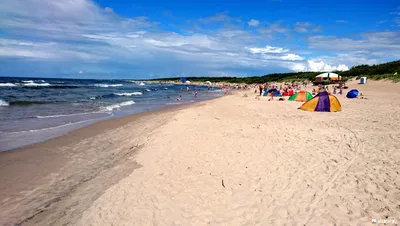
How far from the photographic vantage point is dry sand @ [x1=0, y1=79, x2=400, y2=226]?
425 centimetres

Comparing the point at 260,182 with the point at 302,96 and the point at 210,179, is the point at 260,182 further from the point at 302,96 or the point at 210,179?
the point at 302,96

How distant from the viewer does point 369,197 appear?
4.47m

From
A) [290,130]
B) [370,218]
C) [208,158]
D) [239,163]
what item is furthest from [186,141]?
[370,218]

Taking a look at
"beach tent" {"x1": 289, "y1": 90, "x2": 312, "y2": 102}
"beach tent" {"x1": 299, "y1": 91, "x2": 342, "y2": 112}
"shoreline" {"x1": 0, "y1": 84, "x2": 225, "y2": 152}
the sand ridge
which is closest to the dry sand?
the sand ridge

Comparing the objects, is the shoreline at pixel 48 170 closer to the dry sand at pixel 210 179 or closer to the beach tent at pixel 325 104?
the dry sand at pixel 210 179

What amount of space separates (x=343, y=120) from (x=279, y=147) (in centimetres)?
593

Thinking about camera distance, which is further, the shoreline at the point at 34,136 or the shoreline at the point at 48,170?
the shoreline at the point at 34,136

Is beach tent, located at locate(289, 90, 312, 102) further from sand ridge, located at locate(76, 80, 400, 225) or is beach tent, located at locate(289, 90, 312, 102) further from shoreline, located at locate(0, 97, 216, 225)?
shoreline, located at locate(0, 97, 216, 225)

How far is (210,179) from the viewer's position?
5559mm

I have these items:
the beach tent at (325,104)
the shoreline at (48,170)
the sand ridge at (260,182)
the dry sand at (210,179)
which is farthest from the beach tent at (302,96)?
the shoreline at (48,170)

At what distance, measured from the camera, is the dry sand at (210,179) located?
425cm

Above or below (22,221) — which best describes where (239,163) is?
above

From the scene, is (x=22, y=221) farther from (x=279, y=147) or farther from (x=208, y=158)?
(x=279, y=147)

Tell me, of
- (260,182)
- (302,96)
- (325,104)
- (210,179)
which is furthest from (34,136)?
(302,96)
